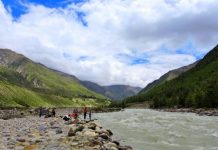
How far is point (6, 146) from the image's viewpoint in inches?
1210

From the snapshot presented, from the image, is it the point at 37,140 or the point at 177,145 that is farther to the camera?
the point at 177,145

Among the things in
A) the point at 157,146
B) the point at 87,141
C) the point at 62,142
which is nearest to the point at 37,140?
the point at 62,142

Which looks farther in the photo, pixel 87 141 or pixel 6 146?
pixel 87 141

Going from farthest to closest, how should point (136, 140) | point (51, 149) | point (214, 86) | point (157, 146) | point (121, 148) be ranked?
1. point (214, 86)
2. point (136, 140)
3. point (157, 146)
4. point (121, 148)
5. point (51, 149)

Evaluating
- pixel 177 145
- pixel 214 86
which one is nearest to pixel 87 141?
pixel 177 145

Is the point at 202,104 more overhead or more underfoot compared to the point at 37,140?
more overhead

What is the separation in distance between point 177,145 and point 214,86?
119 m

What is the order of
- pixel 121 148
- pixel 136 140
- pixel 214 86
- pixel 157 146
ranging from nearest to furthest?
pixel 121 148
pixel 157 146
pixel 136 140
pixel 214 86

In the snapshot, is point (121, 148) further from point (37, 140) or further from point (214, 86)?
point (214, 86)

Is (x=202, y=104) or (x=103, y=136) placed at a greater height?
(x=202, y=104)

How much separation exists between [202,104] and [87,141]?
5208 inches

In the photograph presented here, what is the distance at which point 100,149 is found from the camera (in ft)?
101

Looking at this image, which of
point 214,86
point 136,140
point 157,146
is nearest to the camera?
point 157,146

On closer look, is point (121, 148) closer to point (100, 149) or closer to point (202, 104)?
point (100, 149)
